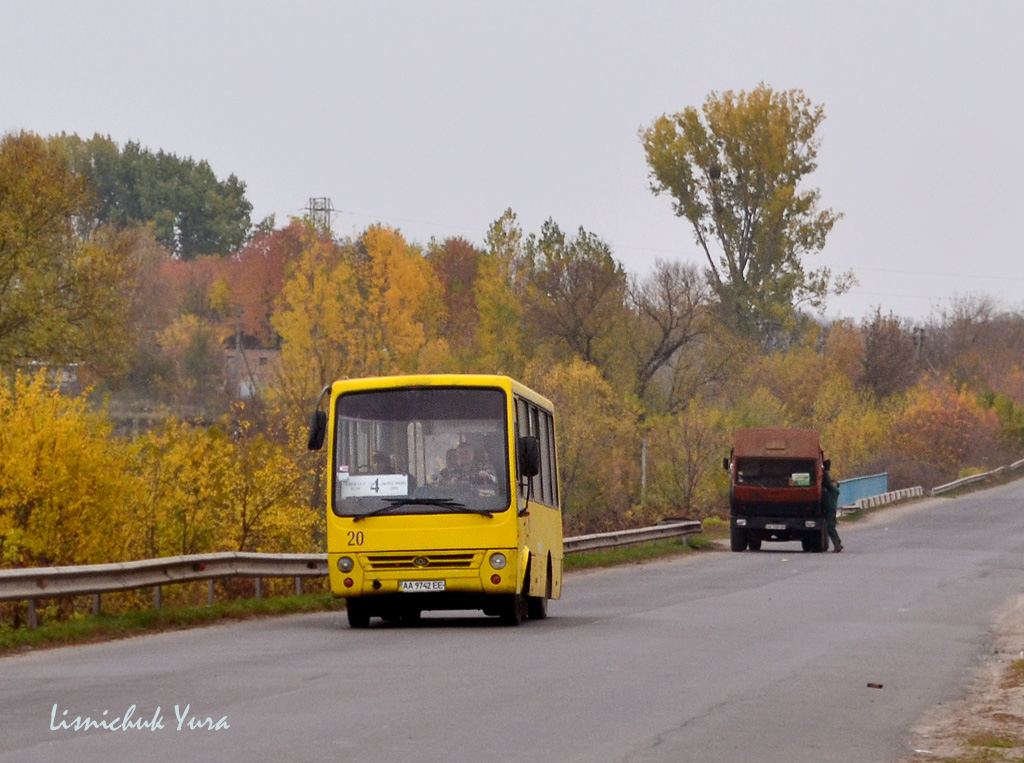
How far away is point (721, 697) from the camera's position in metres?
12.1

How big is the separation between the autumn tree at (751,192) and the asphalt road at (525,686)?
2324 inches

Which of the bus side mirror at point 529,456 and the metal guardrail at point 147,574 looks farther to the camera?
the bus side mirror at point 529,456

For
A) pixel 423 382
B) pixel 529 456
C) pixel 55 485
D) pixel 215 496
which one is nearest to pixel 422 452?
pixel 423 382

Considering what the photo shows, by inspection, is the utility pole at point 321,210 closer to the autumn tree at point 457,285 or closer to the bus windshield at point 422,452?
the autumn tree at point 457,285

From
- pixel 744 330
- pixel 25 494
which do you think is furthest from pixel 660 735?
pixel 744 330

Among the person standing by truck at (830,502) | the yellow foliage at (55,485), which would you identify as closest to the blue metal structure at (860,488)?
the person standing by truck at (830,502)

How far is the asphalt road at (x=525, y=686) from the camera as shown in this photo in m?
9.48

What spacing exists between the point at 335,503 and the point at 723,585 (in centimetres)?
1195

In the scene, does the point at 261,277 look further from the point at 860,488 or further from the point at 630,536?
the point at 630,536

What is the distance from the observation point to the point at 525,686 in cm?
1243

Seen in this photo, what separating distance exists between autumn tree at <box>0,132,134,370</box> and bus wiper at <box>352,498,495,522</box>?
31.8 m

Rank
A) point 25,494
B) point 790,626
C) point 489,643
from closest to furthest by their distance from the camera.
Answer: point 489,643 < point 790,626 < point 25,494

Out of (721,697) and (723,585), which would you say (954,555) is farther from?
(721,697)

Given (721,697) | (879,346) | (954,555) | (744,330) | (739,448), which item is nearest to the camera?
(721,697)
